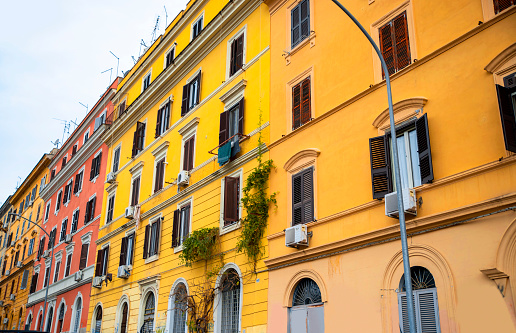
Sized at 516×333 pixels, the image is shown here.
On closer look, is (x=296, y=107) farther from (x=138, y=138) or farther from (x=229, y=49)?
(x=138, y=138)

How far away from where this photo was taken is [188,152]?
21.9 m

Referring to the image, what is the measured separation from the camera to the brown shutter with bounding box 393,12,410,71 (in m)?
12.8

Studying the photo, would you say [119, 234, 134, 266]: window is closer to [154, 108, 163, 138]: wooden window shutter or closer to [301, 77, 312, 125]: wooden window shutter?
[154, 108, 163, 138]: wooden window shutter

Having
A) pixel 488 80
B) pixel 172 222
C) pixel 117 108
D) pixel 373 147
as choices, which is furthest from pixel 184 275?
pixel 117 108

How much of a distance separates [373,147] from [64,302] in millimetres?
25367

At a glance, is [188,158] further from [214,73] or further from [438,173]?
[438,173]

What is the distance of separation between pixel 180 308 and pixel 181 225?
10.5ft

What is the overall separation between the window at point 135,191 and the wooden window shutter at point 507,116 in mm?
18917

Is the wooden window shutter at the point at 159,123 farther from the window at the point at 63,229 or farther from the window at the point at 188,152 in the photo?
the window at the point at 63,229

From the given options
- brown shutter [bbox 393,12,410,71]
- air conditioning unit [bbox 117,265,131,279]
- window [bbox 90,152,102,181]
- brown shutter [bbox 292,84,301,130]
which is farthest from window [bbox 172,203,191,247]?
window [bbox 90,152,102,181]

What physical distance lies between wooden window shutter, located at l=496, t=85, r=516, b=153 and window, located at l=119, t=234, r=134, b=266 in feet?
60.7

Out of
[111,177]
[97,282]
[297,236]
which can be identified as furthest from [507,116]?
[111,177]

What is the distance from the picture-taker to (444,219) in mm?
10602

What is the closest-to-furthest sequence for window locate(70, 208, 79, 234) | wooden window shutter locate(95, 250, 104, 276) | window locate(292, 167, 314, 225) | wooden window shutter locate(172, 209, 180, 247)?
window locate(292, 167, 314, 225) < wooden window shutter locate(172, 209, 180, 247) < wooden window shutter locate(95, 250, 104, 276) < window locate(70, 208, 79, 234)
